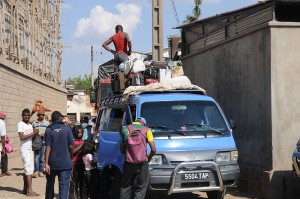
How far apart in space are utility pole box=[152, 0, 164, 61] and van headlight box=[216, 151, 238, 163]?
962cm

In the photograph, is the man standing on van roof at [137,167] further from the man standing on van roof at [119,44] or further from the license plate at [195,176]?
the man standing on van roof at [119,44]

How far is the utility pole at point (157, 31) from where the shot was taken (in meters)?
17.8

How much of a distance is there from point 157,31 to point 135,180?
11077 mm

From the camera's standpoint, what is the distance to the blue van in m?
7.90

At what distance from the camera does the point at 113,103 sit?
33.2ft

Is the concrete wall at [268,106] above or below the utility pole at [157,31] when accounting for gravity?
below

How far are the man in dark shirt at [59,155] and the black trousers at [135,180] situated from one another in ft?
3.34

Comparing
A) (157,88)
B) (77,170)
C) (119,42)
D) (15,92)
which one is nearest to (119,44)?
(119,42)

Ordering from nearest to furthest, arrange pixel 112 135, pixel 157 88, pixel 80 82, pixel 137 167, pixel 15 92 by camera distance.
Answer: pixel 137 167
pixel 112 135
pixel 157 88
pixel 15 92
pixel 80 82

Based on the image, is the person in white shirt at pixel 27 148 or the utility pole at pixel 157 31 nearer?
the person in white shirt at pixel 27 148

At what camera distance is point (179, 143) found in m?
8.09

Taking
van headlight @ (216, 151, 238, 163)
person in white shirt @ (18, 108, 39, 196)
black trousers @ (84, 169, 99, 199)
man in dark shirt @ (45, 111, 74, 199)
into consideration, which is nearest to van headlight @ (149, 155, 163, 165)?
van headlight @ (216, 151, 238, 163)

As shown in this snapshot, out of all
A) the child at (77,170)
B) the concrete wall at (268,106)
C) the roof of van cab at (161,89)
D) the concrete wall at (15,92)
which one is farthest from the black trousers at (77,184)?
the concrete wall at (15,92)

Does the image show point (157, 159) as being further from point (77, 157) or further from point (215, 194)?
point (77, 157)
